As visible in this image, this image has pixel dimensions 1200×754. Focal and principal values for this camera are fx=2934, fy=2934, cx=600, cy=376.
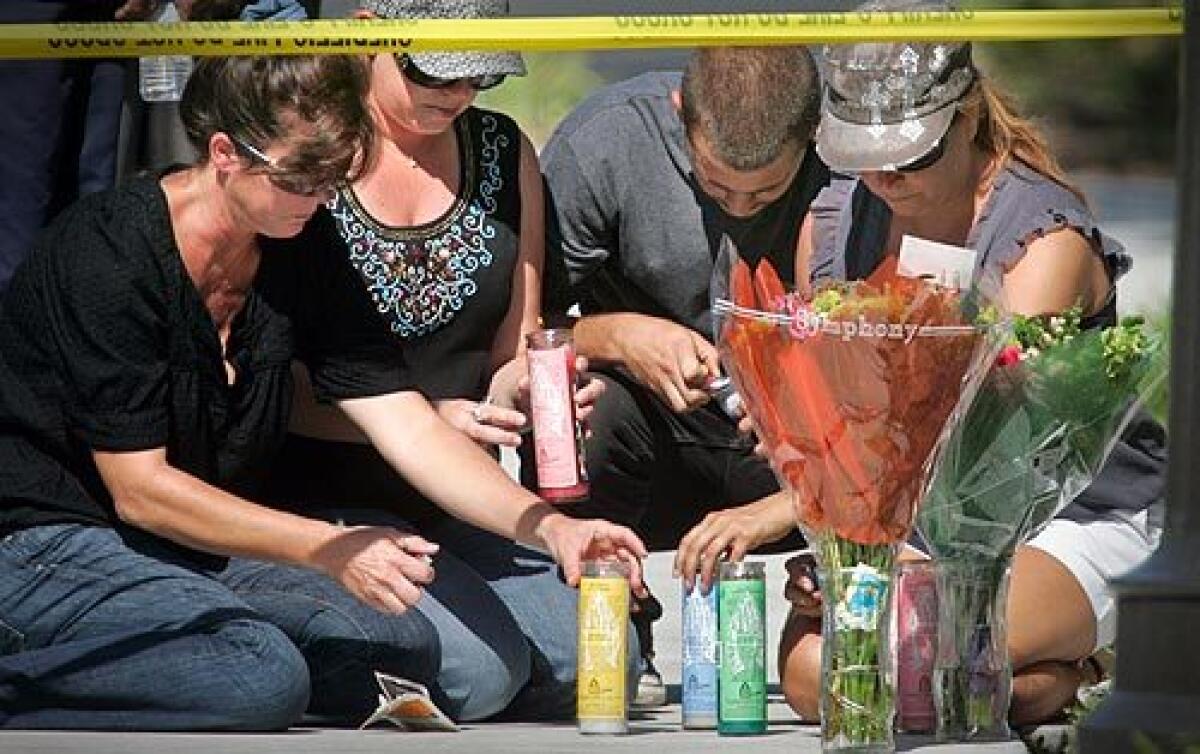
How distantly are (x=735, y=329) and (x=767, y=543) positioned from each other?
2.70 ft

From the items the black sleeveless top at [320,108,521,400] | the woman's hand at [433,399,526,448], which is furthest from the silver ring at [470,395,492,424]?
the black sleeveless top at [320,108,521,400]

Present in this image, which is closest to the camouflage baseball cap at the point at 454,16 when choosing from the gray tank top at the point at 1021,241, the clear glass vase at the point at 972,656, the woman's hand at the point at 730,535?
the gray tank top at the point at 1021,241

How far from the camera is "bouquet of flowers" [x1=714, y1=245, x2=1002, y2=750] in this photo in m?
5.06

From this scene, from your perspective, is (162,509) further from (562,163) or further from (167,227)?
(562,163)

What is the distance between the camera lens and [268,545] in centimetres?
543

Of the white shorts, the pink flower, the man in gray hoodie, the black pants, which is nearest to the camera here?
the pink flower

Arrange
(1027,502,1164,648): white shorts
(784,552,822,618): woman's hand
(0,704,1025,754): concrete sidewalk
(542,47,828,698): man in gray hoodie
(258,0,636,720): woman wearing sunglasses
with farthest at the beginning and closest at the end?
(542,47,828,698): man in gray hoodie, (258,0,636,720): woman wearing sunglasses, (1027,502,1164,648): white shorts, (784,552,822,618): woman's hand, (0,704,1025,754): concrete sidewalk

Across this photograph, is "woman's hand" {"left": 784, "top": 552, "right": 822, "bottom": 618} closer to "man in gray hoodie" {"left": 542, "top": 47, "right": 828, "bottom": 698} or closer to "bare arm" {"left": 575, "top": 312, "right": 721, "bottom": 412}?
"man in gray hoodie" {"left": 542, "top": 47, "right": 828, "bottom": 698}

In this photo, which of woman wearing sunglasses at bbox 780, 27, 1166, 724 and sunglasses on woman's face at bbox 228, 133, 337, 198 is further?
woman wearing sunglasses at bbox 780, 27, 1166, 724

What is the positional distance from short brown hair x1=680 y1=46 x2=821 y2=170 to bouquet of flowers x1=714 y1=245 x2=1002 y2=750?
0.84m

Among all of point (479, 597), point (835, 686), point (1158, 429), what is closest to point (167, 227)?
point (479, 597)

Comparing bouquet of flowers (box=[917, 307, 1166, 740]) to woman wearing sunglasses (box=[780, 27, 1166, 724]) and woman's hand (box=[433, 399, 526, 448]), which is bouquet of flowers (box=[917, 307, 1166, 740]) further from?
woman's hand (box=[433, 399, 526, 448])

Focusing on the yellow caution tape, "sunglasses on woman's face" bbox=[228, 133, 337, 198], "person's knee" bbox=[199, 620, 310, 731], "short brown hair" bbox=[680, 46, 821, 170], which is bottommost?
"person's knee" bbox=[199, 620, 310, 731]

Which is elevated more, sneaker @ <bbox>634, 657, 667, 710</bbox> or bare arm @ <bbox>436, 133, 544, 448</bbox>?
bare arm @ <bbox>436, 133, 544, 448</bbox>
